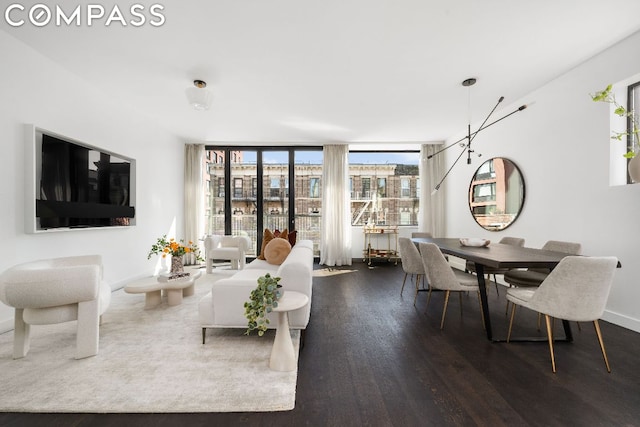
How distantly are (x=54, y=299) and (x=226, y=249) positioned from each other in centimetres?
304

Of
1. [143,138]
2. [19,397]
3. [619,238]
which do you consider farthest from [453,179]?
[19,397]

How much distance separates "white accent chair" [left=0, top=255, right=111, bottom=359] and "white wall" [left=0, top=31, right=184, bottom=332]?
76 centimetres

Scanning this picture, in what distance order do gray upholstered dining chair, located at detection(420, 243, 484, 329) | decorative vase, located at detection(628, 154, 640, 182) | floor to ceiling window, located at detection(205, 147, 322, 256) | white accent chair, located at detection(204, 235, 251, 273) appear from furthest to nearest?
floor to ceiling window, located at detection(205, 147, 322, 256), white accent chair, located at detection(204, 235, 251, 273), gray upholstered dining chair, located at detection(420, 243, 484, 329), decorative vase, located at detection(628, 154, 640, 182)

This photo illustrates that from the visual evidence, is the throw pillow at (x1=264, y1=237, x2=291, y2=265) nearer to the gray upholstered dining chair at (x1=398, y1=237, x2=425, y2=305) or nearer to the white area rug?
the white area rug

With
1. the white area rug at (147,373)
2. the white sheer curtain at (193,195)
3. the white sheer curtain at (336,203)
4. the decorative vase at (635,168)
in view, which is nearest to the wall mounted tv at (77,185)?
the white area rug at (147,373)

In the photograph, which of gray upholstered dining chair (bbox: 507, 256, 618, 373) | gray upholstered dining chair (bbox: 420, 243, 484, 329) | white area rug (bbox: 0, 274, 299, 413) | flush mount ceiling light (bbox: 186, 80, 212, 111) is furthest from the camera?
flush mount ceiling light (bbox: 186, 80, 212, 111)

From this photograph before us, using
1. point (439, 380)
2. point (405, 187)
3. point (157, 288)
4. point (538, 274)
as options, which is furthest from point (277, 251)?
point (405, 187)

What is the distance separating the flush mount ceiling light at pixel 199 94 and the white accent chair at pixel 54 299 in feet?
7.06

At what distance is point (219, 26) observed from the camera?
91.1 inches

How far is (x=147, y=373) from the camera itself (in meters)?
1.83

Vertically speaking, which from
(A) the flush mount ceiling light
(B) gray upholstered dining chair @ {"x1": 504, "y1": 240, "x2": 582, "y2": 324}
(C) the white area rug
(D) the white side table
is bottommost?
(C) the white area rug

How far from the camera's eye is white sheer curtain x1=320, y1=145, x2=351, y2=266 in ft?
19.0

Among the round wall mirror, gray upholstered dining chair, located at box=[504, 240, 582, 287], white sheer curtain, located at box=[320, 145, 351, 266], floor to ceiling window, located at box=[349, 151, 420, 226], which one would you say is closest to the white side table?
gray upholstered dining chair, located at box=[504, 240, 582, 287]

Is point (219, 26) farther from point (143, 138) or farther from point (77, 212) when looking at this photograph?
point (143, 138)
